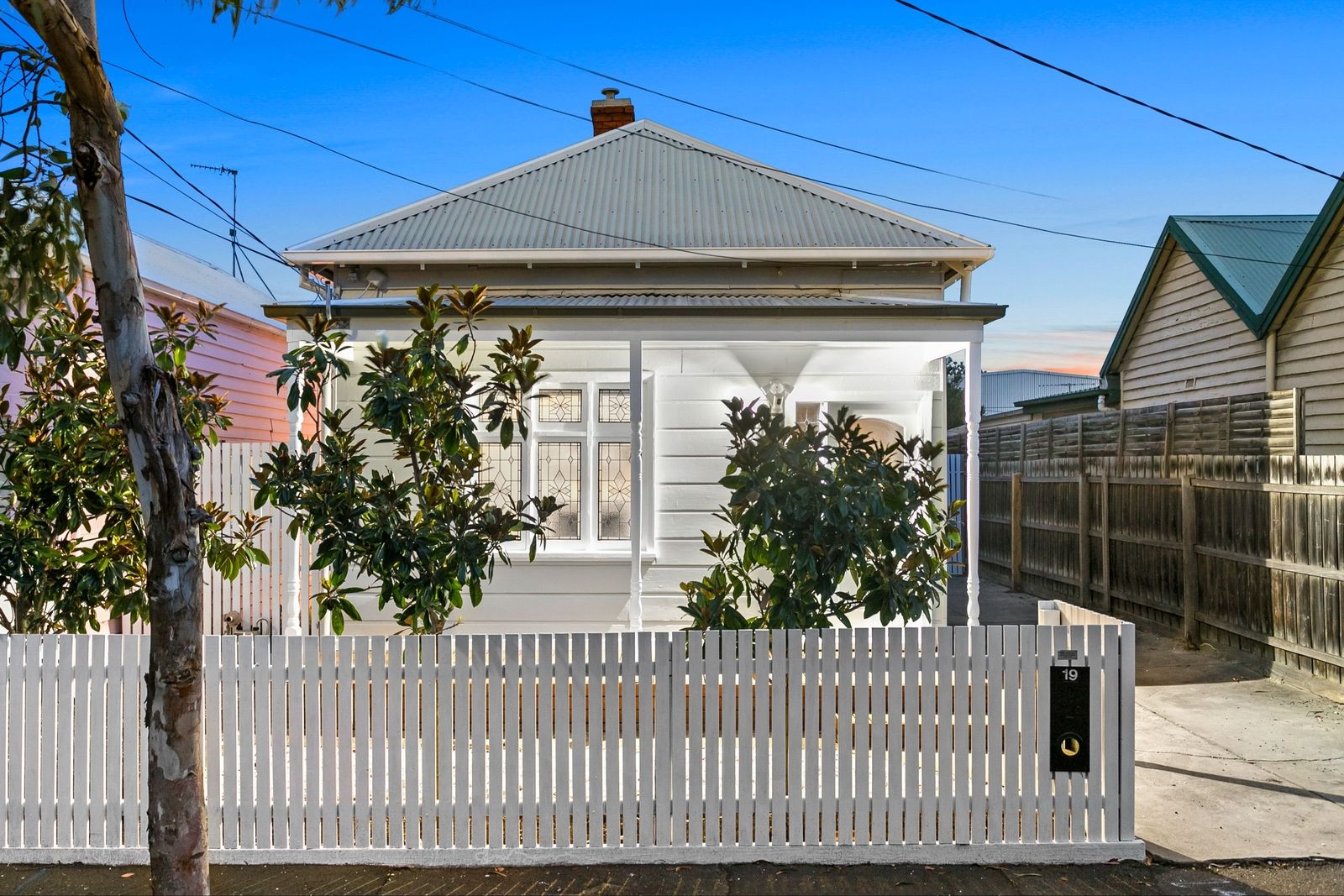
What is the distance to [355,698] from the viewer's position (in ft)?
16.6

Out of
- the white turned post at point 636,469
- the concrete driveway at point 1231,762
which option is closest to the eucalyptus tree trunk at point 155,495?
the white turned post at point 636,469

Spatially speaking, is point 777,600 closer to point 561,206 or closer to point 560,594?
point 560,594

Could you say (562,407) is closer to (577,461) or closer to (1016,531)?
(577,461)

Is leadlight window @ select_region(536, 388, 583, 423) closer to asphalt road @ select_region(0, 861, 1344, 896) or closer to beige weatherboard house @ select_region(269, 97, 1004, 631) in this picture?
beige weatherboard house @ select_region(269, 97, 1004, 631)

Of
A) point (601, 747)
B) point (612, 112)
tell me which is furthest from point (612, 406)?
→ point (612, 112)

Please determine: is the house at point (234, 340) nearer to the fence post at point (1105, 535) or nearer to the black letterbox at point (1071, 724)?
the black letterbox at point (1071, 724)

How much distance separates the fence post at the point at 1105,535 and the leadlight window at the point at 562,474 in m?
7.44

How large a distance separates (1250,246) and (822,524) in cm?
1273

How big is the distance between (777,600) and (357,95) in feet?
33.1

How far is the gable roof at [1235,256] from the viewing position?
43.2 feet

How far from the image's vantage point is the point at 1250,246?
14.7 m

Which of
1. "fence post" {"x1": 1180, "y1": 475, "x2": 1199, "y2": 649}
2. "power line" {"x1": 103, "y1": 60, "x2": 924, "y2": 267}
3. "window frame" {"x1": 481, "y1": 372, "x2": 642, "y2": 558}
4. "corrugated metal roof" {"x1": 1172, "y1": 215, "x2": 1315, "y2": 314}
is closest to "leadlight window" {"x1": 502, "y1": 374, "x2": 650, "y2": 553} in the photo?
"window frame" {"x1": 481, "y1": 372, "x2": 642, "y2": 558}

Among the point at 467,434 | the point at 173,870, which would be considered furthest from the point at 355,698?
the point at 467,434

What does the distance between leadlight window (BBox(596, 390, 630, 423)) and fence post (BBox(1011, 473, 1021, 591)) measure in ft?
29.8
